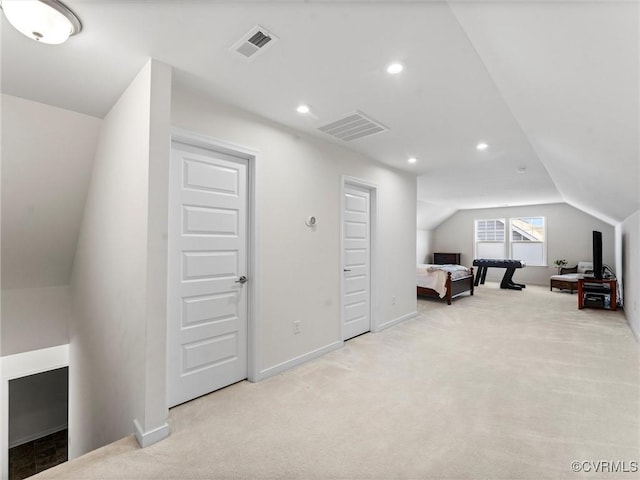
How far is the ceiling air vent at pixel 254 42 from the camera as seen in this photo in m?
1.74

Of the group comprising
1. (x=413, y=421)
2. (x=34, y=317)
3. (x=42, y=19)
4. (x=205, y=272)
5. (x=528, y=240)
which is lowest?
(x=413, y=421)

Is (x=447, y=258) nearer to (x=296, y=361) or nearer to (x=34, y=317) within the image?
(x=296, y=361)

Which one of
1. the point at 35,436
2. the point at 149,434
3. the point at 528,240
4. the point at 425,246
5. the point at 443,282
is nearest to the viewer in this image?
the point at 149,434

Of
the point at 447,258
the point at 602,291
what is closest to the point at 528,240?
the point at 447,258

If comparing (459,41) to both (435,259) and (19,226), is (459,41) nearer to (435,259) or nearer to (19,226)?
(19,226)

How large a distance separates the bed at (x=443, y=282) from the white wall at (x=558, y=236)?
3.47 m

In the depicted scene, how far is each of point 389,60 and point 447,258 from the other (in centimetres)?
956

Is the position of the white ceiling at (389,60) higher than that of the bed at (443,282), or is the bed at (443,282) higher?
the white ceiling at (389,60)

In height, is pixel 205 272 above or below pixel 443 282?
above

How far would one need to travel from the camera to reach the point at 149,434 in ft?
6.34

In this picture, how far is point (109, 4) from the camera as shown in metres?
1.50

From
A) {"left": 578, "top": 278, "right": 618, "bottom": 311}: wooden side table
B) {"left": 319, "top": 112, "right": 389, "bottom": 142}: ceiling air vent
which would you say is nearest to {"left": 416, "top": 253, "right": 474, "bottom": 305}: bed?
{"left": 578, "top": 278, "right": 618, "bottom": 311}: wooden side table

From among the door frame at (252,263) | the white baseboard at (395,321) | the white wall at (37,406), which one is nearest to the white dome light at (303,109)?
the door frame at (252,263)

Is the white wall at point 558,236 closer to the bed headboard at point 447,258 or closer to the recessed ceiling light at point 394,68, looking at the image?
the bed headboard at point 447,258
